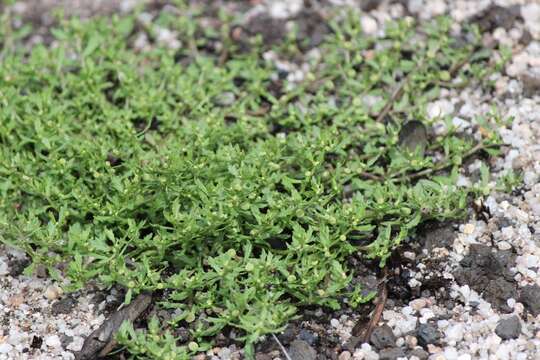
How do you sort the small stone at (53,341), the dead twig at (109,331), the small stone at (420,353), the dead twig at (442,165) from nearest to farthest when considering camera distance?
the small stone at (420,353)
the dead twig at (109,331)
the small stone at (53,341)
the dead twig at (442,165)

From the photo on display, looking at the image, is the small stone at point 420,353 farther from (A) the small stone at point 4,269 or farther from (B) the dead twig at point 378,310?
(A) the small stone at point 4,269

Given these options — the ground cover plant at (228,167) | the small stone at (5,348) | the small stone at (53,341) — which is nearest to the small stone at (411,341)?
the ground cover plant at (228,167)

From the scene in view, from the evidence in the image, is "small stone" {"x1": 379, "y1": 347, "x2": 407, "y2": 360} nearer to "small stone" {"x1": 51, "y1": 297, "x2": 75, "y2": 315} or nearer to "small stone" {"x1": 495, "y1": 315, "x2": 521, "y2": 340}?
"small stone" {"x1": 495, "y1": 315, "x2": 521, "y2": 340}

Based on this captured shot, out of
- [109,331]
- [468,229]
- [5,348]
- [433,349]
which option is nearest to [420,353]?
[433,349]

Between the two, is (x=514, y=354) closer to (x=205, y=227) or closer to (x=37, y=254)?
(x=205, y=227)

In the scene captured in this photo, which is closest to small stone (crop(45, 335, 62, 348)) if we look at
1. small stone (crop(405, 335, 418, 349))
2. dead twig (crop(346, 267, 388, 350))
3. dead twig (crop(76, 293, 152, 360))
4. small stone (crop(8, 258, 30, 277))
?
dead twig (crop(76, 293, 152, 360))
